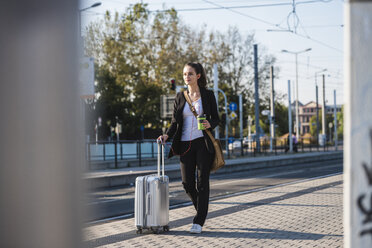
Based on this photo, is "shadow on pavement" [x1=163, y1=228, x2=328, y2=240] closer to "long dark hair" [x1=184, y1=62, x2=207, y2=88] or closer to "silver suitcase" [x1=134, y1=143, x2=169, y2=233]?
"silver suitcase" [x1=134, y1=143, x2=169, y2=233]

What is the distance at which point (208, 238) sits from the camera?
5.36 m

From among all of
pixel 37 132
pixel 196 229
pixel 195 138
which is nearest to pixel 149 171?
pixel 196 229

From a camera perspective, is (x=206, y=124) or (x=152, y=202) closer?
(x=206, y=124)

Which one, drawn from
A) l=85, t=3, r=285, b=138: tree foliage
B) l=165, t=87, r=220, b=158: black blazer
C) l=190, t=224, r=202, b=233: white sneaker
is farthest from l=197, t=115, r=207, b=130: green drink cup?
l=85, t=3, r=285, b=138: tree foliage

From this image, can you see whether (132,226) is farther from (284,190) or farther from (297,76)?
(297,76)

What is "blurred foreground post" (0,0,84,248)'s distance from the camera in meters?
1.75

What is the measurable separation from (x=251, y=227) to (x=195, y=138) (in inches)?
49.5

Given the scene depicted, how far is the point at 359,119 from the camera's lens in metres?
1.65

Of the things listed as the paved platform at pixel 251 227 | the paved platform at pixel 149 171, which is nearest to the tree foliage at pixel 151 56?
the paved platform at pixel 149 171

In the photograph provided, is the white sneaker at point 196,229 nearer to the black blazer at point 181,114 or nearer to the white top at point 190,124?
the black blazer at point 181,114

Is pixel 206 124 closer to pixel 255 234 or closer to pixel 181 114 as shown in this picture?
pixel 181 114

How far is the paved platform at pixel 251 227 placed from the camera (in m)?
5.18

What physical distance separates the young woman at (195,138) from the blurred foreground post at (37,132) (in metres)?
3.69

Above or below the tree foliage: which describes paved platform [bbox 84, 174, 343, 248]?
below
